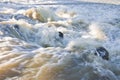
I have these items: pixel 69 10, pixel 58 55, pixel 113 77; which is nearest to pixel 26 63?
pixel 58 55

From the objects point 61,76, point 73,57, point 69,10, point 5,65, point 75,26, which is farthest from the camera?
point 69,10

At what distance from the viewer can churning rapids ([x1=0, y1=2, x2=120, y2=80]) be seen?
5535 millimetres

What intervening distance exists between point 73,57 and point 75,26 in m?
5.99

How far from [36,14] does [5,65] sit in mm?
7776

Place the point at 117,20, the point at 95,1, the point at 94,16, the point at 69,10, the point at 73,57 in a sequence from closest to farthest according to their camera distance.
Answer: the point at 73,57 < the point at 117,20 < the point at 94,16 < the point at 69,10 < the point at 95,1

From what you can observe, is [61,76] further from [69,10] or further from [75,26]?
[69,10]

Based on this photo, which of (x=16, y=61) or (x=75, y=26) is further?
(x=75, y=26)

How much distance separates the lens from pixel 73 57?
625 centimetres

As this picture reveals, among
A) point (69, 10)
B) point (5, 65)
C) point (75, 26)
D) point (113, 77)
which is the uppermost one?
point (69, 10)

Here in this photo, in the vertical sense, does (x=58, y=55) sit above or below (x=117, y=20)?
below

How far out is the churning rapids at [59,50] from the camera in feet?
18.2

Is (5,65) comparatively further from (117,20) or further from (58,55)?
(117,20)

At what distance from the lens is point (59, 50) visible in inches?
263

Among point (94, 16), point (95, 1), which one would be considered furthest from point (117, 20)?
point (95, 1)
